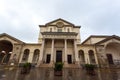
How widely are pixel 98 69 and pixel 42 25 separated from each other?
630 inches

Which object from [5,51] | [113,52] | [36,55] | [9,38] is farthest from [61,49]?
[5,51]

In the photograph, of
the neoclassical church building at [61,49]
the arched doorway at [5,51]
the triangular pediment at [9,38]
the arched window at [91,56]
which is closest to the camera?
the neoclassical church building at [61,49]

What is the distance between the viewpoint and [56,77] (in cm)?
1552

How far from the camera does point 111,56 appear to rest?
909 inches

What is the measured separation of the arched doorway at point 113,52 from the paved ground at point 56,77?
4.72 m

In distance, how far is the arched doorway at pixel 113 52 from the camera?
2248 cm

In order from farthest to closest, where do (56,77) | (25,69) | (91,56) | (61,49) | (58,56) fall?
(61,49)
(58,56)
(91,56)
(25,69)
(56,77)

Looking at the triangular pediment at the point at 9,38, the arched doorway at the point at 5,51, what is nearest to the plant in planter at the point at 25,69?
the triangular pediment at the point at 9,38

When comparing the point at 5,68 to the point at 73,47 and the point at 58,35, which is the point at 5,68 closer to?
the point at 58,35

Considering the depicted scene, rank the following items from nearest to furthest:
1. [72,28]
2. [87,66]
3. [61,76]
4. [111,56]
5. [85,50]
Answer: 1. [61,76]
2. [87,66]
3. [85,50]
4. [111,56]
5. [72,28]

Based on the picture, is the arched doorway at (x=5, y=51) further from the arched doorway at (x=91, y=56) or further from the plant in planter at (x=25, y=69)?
the arched doorway at (x=91, y=56)

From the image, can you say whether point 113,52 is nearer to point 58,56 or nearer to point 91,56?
point 91,56

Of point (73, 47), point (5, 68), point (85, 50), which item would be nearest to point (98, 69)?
point (85, 50)

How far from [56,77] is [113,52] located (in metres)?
14.6
